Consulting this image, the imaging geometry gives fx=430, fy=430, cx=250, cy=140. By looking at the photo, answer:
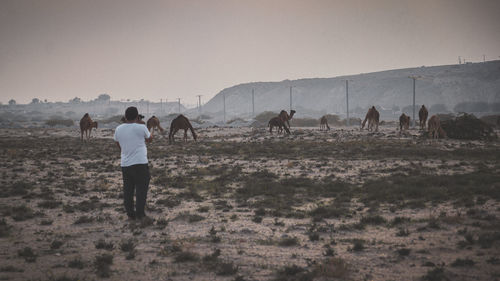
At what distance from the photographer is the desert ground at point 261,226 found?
220 inches

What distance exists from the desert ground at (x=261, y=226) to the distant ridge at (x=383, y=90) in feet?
320

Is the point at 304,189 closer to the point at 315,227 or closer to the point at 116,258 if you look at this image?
the point at 315,227

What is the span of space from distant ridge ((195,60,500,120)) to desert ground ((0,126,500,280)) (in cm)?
9763

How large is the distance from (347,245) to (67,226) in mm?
5074

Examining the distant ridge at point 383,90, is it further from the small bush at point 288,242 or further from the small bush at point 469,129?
the small bush at point 288,242

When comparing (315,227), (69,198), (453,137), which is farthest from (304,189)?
(453,137)

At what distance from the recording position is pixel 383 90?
466 ft

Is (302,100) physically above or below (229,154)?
above

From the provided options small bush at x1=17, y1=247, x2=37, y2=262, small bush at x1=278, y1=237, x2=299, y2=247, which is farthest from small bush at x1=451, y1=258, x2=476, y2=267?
small bush at x1=17, y1=247, x2=37, y2=262

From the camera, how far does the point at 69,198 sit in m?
10.7

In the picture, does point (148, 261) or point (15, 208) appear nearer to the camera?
point (148, 261)

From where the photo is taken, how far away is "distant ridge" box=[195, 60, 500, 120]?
399 ft

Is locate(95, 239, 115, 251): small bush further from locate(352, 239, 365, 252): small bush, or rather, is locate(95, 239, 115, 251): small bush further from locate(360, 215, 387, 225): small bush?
locate(360, 215, 387, 225): small bush

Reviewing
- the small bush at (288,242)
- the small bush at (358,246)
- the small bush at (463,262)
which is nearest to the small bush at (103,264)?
the small bush at (288,242)
